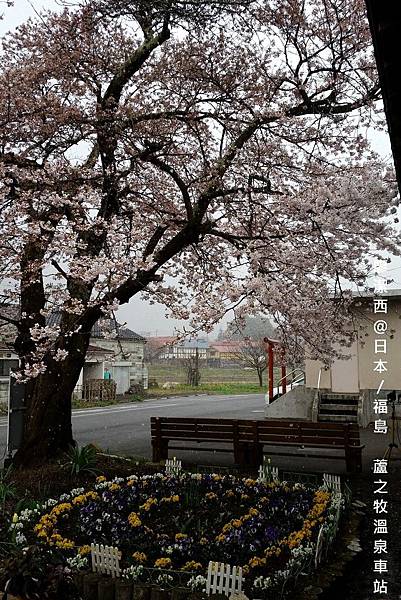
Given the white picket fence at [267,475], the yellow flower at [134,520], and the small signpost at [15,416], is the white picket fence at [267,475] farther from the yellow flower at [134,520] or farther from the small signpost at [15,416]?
the small signpost at [15,416]

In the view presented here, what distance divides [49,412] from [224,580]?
496cm

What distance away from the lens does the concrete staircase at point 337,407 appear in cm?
1404

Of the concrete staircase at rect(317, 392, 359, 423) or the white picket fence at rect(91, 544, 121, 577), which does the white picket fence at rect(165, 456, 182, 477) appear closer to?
the white picket fence at rect(91, 544, 121, 577)

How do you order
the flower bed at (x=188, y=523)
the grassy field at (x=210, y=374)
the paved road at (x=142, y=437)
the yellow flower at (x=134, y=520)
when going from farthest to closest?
the grassy field at (x=210, y=374) → the paved road at (x=142, y=437) → the yellow flower at (x=134, y=520) → the flower bed at (x=188, y=523)

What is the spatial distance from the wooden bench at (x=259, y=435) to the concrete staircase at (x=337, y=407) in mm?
3755

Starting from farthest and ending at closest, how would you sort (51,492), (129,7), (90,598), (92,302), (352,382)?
(352,382)
(92,302)
(51,492)
(129,7)
(90,598)

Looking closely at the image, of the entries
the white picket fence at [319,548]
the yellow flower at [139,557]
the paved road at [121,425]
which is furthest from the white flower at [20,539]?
the paved road at [121,425]

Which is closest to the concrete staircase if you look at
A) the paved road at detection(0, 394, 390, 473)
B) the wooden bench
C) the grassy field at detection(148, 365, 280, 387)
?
the paved road at detection(0, 394, 390, 473)

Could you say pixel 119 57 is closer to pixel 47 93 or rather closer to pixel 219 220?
pixel 47 93

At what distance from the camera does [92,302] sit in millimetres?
7164

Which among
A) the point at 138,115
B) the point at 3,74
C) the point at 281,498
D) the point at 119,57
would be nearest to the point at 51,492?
the point at 281,498

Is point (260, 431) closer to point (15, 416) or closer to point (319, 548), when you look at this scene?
point (15, 416)

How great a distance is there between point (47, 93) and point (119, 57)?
3.87ft

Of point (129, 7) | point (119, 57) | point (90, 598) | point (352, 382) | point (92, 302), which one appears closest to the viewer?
point (90, 598)
